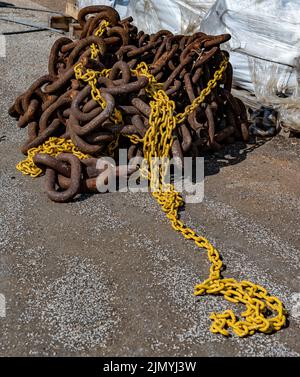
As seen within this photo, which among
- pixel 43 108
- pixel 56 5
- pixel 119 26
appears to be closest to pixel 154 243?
pixel 43 108

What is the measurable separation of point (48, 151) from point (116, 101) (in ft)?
2.22

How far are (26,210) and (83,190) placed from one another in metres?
0.46

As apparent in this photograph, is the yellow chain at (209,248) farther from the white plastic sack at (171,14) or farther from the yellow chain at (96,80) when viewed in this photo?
the white plastic sack at (171,14)

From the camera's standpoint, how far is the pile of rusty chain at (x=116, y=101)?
392 centimetres

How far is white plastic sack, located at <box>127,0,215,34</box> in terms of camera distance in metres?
6.77

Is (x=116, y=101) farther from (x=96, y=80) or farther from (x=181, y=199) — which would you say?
(x=181, y=199)

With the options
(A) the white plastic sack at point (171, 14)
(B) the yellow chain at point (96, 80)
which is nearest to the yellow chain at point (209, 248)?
(B) the yellow chain at point (96, 80)

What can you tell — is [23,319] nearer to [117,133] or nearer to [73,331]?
[73,331]

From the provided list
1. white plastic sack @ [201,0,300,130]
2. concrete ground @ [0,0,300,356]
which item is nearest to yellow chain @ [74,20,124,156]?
concrete ground @ [0,0,300,356]

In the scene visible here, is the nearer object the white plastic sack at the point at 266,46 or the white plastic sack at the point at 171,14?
the white plastic sack at the point at 266,46

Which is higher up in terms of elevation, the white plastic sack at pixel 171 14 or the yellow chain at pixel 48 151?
the white plastic sack at pixel 171 14

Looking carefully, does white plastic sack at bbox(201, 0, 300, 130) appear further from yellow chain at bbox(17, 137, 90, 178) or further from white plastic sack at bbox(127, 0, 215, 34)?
yellow chain at bbox(17, 137, 90, 178)

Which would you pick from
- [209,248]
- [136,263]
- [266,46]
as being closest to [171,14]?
[266,46]

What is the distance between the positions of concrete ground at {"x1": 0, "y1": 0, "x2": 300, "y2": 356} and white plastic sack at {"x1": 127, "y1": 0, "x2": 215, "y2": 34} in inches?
114
